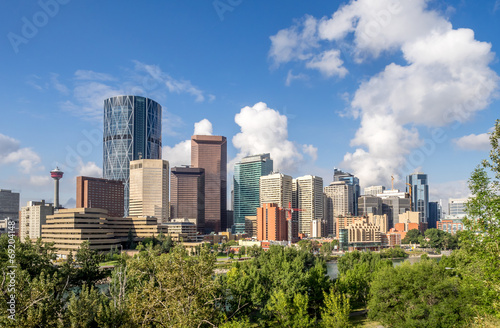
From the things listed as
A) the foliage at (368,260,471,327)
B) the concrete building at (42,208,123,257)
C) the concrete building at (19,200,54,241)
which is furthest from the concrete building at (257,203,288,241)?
the foliage at (368,260,471,327)

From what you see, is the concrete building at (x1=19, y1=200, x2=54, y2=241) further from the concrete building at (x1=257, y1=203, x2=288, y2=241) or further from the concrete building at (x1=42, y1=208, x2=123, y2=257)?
the concrete building at (x1=257, y1=203, x2=288, y2=241)

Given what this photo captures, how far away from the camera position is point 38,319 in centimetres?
1908

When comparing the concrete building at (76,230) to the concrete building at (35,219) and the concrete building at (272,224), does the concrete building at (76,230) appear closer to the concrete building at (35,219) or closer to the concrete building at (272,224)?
the concrete building at (35,219)

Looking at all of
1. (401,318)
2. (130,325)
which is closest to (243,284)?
(401,318)

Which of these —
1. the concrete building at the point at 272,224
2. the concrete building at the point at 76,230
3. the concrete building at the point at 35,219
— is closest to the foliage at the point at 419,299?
the concrete building at the point at 76,230

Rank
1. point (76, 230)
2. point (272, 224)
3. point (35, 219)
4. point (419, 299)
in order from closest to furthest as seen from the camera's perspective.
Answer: point (419, 299) → point (76, 230) → point (35, 219) → point (272, 224)

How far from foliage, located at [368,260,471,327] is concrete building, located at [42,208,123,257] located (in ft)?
338

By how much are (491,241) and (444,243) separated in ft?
597

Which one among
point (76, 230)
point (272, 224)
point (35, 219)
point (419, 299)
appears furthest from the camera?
point (272, 224)

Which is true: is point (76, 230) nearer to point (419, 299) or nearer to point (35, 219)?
point (35, 219)

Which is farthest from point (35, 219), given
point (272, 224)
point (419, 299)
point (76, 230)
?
point (419, 299)

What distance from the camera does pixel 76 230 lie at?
12375 centimetres

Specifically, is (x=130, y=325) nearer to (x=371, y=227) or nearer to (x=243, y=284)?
(x=243, y=284)

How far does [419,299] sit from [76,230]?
111 m
